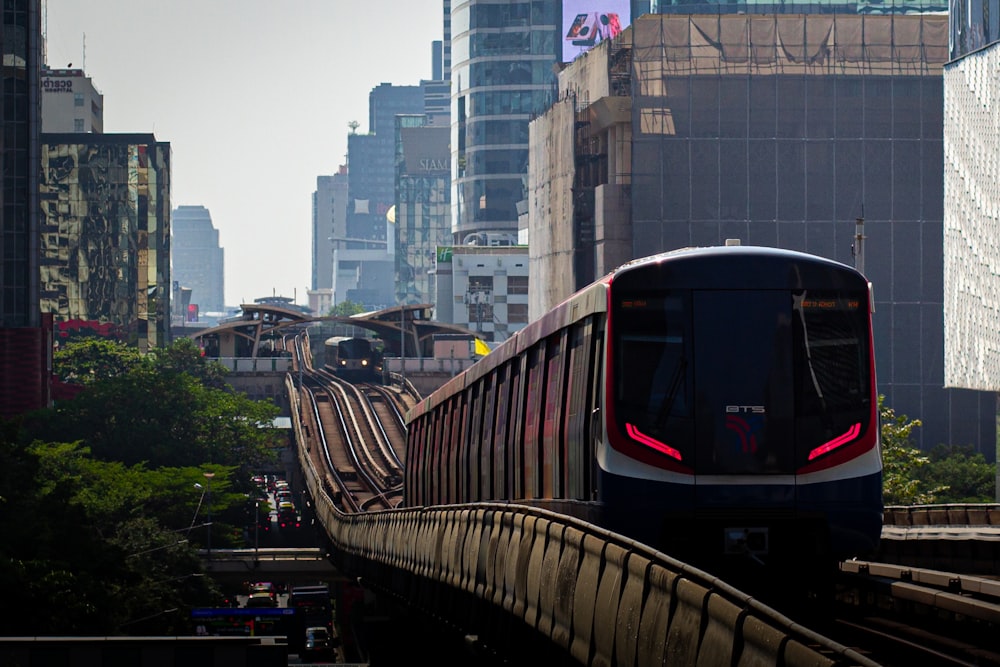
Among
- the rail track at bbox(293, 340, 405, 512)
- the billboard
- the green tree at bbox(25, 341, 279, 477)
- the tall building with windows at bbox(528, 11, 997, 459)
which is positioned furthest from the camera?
the billboard

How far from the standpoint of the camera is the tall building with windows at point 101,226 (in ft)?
538

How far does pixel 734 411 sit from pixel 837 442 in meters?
1.11

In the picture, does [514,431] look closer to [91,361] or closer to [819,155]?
[819,155]

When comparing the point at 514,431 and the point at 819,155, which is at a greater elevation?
the point at 819,155

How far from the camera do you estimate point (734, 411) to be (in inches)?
665

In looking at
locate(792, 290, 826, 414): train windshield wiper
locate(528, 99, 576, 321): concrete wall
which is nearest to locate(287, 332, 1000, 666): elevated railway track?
locate(792, 290, 826, 414): train windshield wiper

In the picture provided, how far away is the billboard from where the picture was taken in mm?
189250

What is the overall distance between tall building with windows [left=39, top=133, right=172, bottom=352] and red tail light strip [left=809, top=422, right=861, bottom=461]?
497 ft

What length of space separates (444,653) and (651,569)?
1720cm

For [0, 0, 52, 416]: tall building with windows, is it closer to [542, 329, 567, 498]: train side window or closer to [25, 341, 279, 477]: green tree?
[25, 341, 279, 477]: green tree

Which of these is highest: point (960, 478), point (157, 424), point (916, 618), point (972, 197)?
point (972, 197)

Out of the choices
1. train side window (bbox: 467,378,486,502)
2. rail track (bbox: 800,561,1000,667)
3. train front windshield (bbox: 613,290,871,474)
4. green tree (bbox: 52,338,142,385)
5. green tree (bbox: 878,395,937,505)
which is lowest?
green tree (bbox: 878,395,937,505)

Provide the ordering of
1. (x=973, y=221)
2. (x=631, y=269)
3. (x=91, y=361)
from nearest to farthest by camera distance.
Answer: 1. (x=631, y=269)
2. (x=973, y=221)
3. (x=91, y=361)

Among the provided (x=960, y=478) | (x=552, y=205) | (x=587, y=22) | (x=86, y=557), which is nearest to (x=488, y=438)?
(x=86, y=557)
